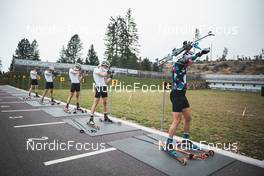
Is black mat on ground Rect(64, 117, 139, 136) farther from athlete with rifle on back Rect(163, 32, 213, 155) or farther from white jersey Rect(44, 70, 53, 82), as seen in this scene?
white jersey Rect(44, 70, 53, 82)

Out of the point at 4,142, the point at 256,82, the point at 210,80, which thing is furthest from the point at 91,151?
the point at 210,80

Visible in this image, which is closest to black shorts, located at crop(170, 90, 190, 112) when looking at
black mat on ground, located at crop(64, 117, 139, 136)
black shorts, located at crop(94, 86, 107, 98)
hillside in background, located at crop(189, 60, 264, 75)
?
black mat on ground, located at crop(64, 117, 139, 136)

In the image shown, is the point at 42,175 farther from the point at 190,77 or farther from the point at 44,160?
the point at 190,77

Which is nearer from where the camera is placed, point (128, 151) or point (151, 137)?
point (128, 151)

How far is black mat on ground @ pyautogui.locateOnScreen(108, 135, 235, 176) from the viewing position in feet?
10.9

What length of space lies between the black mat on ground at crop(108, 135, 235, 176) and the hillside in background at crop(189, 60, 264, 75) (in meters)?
113

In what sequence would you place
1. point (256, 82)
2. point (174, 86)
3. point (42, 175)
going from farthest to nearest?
point (256, 82), point (174, 86), point (42, 175)

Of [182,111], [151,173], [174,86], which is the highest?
[174,86]

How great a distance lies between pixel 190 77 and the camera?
2539 inches

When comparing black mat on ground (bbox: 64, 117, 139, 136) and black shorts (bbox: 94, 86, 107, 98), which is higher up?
black shorts (bbox: 94, 86, 107, 98)

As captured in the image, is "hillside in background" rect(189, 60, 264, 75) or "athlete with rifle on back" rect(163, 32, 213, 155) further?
"hillside in background" rect(189, 60, 264, 75)

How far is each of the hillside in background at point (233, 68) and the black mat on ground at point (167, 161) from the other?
113117mm

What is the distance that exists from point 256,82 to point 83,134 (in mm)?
59588

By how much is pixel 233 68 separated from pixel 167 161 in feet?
417
